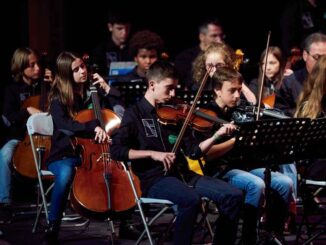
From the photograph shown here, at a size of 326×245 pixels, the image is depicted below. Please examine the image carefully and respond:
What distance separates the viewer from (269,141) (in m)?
4.61

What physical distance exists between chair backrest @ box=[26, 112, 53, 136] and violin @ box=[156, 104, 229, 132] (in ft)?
3.95

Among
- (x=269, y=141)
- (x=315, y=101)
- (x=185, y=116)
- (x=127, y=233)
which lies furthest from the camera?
(x=127, y=233)

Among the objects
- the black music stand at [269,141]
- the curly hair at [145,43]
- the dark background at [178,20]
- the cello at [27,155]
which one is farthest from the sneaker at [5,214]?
the black music stand at [269,141]

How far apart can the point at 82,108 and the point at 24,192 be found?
1.87 meters

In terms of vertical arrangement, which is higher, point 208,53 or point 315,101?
point 208,53

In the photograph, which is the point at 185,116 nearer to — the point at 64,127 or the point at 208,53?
the point at 64,127

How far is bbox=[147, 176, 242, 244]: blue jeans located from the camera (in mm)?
4703

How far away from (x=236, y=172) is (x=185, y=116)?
61 centimetres

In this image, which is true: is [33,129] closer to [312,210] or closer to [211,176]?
[211,176]

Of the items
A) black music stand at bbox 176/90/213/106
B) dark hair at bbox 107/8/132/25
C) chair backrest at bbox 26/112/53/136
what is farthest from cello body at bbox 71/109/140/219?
dark hair at bbox 107/8/132/25

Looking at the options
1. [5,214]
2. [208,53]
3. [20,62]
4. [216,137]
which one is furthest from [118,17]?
[216,137]

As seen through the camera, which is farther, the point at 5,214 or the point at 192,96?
the point at 5,214

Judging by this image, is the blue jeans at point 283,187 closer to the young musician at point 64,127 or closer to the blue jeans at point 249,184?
the blue jeans at point 249,184

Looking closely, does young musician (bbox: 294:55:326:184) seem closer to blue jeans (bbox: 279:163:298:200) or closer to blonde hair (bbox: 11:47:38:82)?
blue jeans (bbox: 279:163:298:200)
